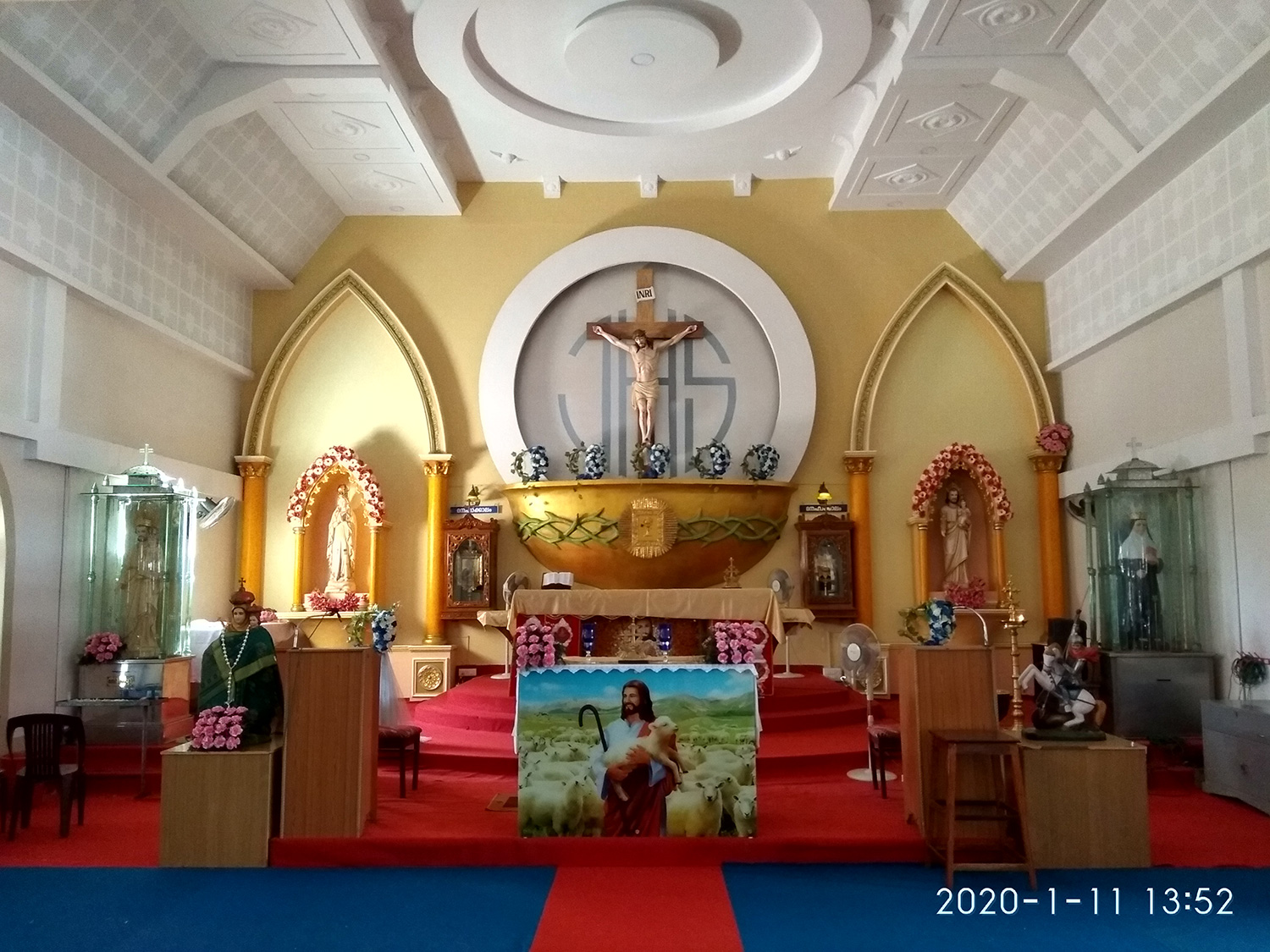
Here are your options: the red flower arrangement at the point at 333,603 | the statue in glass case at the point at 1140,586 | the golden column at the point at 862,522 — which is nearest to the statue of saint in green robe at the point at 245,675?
the red flower arrangement at the point at 333,603

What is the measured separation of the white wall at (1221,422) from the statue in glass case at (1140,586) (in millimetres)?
408

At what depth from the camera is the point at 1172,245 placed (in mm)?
9039

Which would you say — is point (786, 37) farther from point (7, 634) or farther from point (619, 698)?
point (7, 634)

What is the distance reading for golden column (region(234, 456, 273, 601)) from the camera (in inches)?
468

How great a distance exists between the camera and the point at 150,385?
395 inches

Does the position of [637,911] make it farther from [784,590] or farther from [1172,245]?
[1172,245]

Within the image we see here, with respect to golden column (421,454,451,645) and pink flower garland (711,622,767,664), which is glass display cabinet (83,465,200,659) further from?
pink flower garland (711,622,767,664)

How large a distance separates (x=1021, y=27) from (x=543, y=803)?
289 inches

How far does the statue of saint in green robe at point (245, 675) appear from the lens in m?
6.24

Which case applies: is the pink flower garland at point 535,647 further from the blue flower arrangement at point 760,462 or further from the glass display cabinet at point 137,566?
the blue flower arrangement at point 760,462

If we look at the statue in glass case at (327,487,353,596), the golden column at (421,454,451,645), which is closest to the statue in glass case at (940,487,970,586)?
the golden column at (421,454,451,645)

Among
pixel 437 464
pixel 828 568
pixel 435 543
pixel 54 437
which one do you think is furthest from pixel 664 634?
pixel 54 437

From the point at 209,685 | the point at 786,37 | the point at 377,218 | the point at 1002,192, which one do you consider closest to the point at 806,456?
the point at 1002,192

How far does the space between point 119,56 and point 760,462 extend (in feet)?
24.5
